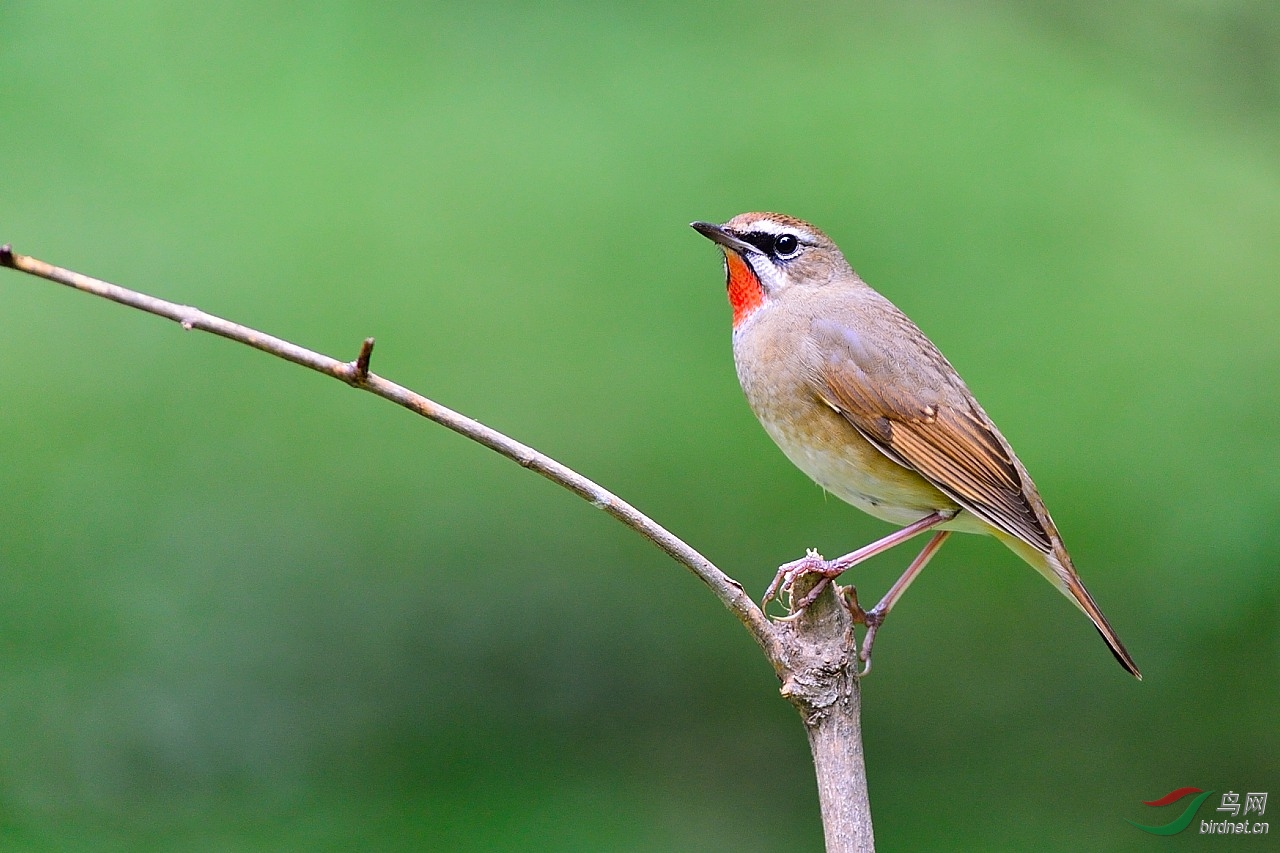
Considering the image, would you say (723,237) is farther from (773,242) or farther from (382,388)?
(382,388)

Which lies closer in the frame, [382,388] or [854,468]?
[382,388]

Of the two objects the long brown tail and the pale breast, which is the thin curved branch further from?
the long brown tail

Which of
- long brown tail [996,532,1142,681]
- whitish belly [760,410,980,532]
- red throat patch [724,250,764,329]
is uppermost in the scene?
red throat patch [724,250,764,329]

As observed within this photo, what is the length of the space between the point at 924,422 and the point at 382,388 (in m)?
1.79

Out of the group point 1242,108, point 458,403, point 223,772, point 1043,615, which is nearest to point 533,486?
point 458,403

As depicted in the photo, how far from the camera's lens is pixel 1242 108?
4.49 m

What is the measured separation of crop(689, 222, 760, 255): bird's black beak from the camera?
359 centimetres

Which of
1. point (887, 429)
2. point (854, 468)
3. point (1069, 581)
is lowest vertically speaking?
point (1069, 581)

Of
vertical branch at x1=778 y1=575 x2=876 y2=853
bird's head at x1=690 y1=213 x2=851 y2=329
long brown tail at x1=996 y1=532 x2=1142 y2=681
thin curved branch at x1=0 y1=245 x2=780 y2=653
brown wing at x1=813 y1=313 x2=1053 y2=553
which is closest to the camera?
thin curved branch at x1=0 y1=245 x2=780 y2=653

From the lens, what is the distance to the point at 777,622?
265 centimetres

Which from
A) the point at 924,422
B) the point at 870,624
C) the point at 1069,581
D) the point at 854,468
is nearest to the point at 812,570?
the point at 870,624

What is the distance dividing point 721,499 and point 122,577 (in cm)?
237

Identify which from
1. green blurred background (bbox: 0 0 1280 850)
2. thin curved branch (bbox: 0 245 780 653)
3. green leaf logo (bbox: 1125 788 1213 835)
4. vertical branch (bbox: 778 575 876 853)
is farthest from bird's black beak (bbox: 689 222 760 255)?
green leaf logo (bbox: 1125 788 1213 835)

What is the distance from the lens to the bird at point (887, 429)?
3.35m
